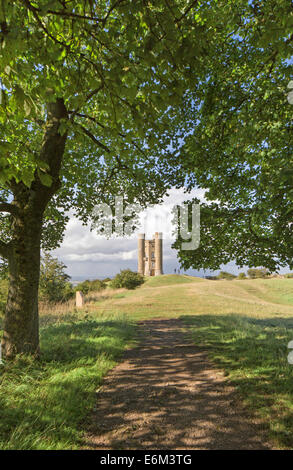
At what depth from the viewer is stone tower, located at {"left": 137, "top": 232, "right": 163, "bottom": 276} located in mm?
64312

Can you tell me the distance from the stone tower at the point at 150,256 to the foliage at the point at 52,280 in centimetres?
4449

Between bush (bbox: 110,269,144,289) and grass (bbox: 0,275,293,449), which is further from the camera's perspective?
bush (bbox: 110,269,144,289)

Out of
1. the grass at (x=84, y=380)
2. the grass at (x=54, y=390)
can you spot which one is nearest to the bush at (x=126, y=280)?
the grass at (x=84, y=380)

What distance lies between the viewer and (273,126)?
A: 6281 mm

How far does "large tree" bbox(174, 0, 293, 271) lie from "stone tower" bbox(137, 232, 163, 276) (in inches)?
2189

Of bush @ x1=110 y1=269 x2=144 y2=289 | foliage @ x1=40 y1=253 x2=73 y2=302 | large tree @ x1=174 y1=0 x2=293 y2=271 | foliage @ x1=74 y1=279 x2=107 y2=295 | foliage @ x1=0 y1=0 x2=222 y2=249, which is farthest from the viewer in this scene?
bush @ x1=110 y1=269 x2=144 y2=289

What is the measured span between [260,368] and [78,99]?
662 centimetres

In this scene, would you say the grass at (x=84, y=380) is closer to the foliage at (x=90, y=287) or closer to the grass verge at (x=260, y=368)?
the grass verge at (x=260, y=368)

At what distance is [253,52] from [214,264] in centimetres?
645

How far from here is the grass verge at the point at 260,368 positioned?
12.5ft

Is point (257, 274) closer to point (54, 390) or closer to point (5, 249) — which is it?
point (5, 249)

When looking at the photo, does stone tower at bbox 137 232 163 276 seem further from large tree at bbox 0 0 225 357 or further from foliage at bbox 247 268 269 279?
large tree at bbox 0 0 225 357

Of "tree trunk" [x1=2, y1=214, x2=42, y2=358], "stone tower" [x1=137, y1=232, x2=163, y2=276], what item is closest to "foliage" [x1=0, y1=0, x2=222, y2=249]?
"tree trunk" [x1=2, y1=214, x2=42, y2=358]

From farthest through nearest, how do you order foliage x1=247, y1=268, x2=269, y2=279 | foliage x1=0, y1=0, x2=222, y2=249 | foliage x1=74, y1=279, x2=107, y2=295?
foliage x1=247, y1=268, x2=269, y2=279, foliage x1=74, y1=279, x2=107, y2=295, foliage x1=0, y1=0, x2=222, y2=249
